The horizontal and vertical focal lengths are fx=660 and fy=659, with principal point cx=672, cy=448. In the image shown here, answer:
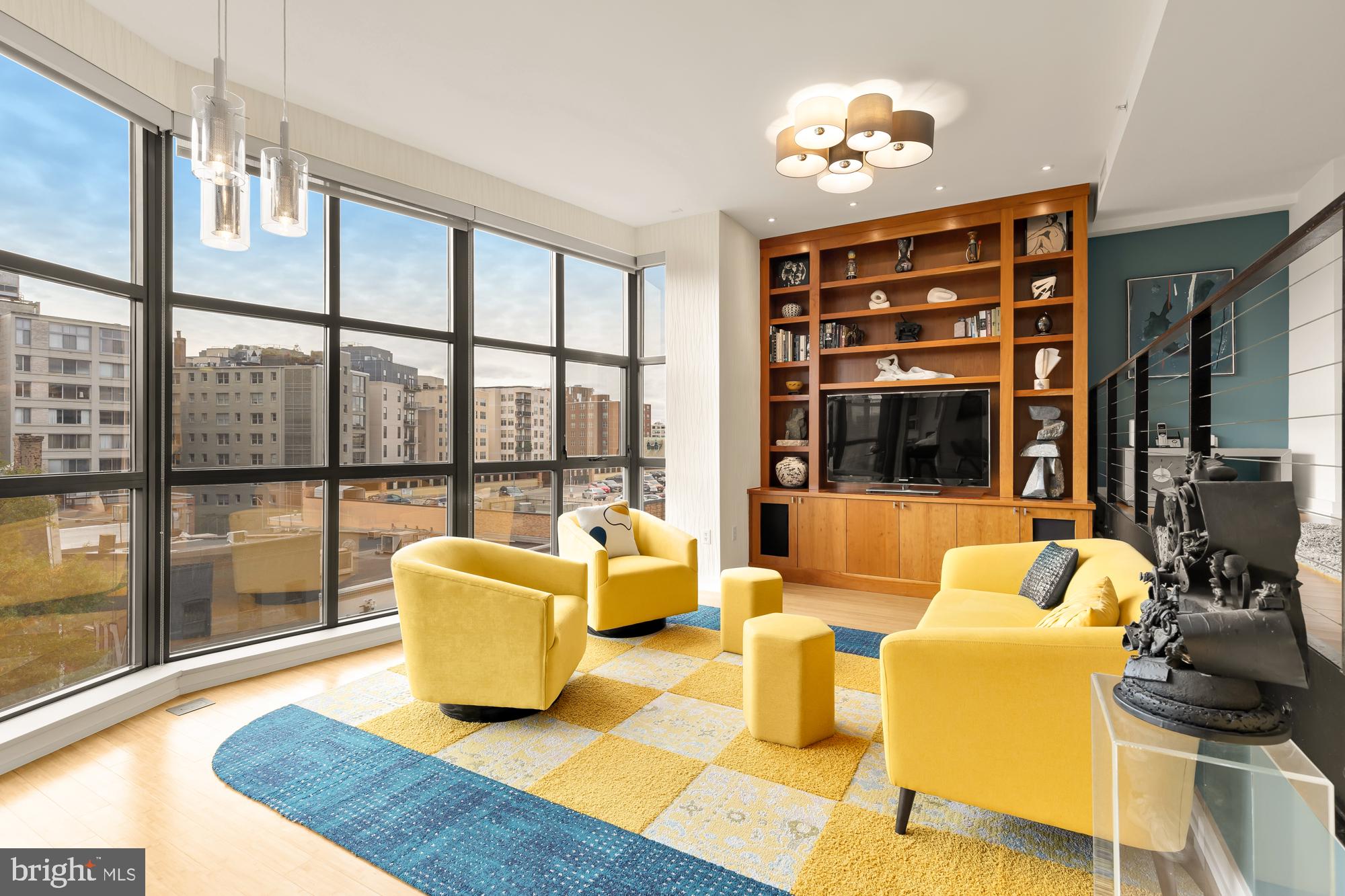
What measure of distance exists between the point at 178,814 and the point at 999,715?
2.52 m

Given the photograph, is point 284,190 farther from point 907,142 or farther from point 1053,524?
point 1053,524

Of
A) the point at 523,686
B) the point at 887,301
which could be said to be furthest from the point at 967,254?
the point at 523,686

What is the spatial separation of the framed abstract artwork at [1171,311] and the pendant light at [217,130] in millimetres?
5288

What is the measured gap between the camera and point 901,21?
2.74 metres

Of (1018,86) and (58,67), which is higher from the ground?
(1018,86)

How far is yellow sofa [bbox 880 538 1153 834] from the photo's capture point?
1696 millimetres

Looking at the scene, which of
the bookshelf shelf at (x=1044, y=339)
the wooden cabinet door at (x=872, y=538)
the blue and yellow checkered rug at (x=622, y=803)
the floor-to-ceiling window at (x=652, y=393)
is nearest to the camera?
the blue and yellow checkered rug at (x=622, y=803)

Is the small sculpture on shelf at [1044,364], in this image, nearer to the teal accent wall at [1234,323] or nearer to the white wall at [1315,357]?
the teal accent wall at [1234,323]

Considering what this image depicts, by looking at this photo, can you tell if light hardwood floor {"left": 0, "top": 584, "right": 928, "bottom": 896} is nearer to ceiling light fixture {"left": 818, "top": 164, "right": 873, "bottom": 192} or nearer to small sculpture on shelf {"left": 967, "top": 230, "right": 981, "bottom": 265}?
ceiling light fixture {"left": 818, "top": 164, "right": 873, "bottom": 192}

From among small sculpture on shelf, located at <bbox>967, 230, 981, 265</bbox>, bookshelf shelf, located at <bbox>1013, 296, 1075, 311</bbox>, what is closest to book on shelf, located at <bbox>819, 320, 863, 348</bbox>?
small sculpture on shelf, located at <bbox>967, 230, 981, 265</bbox>

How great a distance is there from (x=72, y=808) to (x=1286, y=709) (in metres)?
3.27

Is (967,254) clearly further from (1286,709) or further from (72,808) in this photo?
(72,808)

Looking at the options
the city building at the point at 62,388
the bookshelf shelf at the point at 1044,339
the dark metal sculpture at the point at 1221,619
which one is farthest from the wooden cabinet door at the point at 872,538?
the city building at the point at 62,388

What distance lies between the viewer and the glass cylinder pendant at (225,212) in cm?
185
